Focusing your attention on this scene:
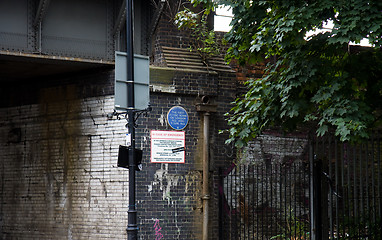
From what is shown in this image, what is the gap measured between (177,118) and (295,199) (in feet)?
11.1

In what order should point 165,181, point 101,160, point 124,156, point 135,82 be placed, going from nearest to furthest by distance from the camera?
point 124,156 → point 135,82 → point 165,181 → point 101,160

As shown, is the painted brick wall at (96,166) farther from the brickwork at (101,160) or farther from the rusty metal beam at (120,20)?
the rusty metal beam at (120,20)

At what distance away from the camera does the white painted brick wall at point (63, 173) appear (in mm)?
14438

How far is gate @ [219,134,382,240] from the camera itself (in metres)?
13.1

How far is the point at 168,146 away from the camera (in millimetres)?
14320

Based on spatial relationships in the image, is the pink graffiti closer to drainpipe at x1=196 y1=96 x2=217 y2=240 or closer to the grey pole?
drainpipe at x1=196 y1=96 x2=217 y2=240

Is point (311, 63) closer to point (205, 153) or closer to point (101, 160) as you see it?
point (205, 153)

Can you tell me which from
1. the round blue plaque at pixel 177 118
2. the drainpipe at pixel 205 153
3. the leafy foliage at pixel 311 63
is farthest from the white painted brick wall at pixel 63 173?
the leafy foliage at pixel 311 63

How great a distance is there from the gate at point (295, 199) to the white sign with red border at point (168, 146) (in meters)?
1.27

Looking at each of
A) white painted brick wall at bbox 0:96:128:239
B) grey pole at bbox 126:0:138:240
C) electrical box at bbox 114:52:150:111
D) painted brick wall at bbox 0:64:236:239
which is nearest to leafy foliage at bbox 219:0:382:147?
electrical box at bbox 114:52:150:111

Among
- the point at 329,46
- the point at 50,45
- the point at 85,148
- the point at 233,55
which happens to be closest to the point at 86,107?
the point at 85,148

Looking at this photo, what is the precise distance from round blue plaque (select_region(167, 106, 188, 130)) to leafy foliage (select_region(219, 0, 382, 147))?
9.36ft

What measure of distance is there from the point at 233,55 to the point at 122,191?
4.42 m

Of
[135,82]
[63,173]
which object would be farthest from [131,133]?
[63,173]
